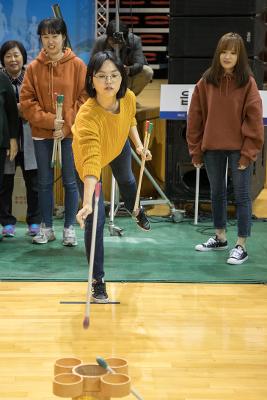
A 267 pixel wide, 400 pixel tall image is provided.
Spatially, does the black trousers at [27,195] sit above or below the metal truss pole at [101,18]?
below

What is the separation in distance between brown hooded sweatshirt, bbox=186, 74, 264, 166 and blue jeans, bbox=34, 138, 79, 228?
34.1 inches

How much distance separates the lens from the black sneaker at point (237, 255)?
14.0 feet

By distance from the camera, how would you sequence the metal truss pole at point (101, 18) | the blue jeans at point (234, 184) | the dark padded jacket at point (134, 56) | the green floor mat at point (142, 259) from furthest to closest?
the metal truss pole at point (101, 18)
the dark padded jacket at point (134, 56)
the blue jeans at point (234, 184)
the green floor mat at point (142, 259)

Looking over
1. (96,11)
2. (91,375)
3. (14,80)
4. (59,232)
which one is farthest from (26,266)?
(96,11)

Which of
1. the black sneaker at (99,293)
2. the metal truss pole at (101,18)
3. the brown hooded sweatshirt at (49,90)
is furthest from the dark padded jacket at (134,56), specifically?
the black sneaker at (99,293)

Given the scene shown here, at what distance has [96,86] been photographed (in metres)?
3.19

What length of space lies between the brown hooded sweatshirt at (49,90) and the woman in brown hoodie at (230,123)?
0.74 meters

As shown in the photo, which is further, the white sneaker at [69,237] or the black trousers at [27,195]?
the black trousers at [27,195]

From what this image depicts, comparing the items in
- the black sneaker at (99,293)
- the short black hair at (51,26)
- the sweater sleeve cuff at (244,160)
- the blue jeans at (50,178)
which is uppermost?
the short black hair at (51,26)

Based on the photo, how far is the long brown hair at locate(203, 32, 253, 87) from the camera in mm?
4086

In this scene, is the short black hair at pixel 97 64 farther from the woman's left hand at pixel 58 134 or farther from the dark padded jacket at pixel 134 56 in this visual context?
the dark padded jacket at pixel 134 56

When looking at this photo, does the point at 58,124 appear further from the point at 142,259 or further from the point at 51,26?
the point at 142,259

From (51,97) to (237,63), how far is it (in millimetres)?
1171

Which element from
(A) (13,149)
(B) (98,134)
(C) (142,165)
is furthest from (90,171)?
Answer: (A) (13,149)
